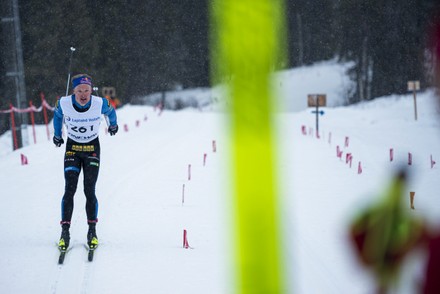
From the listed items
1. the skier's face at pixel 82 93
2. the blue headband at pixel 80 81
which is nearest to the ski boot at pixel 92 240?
the skier's face at pixel 82 93

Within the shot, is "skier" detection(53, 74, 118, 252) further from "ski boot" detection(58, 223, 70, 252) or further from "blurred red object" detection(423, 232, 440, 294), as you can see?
"blurred red object" detection(423, 232, 440, 294)

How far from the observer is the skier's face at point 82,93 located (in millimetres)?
5949

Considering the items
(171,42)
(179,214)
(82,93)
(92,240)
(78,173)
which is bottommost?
(179,214)

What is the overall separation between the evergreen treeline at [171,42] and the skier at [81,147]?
12.6 m

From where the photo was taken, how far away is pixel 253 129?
0.86 metres

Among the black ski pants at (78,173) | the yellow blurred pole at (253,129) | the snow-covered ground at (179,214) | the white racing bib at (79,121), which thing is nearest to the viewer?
the yellow blurred pole at (253,129)

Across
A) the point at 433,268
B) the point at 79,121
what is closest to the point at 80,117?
the point at 79,121

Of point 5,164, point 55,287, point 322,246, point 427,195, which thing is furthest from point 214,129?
point 55,287

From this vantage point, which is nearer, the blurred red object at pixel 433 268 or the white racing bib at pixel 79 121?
the blurred red object at pixel 433 268

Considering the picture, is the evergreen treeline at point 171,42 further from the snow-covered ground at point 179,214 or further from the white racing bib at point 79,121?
the white racing bib at point 79,121

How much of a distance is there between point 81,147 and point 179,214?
2.52m

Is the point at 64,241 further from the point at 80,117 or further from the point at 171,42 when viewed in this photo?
the point at 171,42

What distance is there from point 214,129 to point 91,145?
17692 millimetres

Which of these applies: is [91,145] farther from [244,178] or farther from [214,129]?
[214,129]
